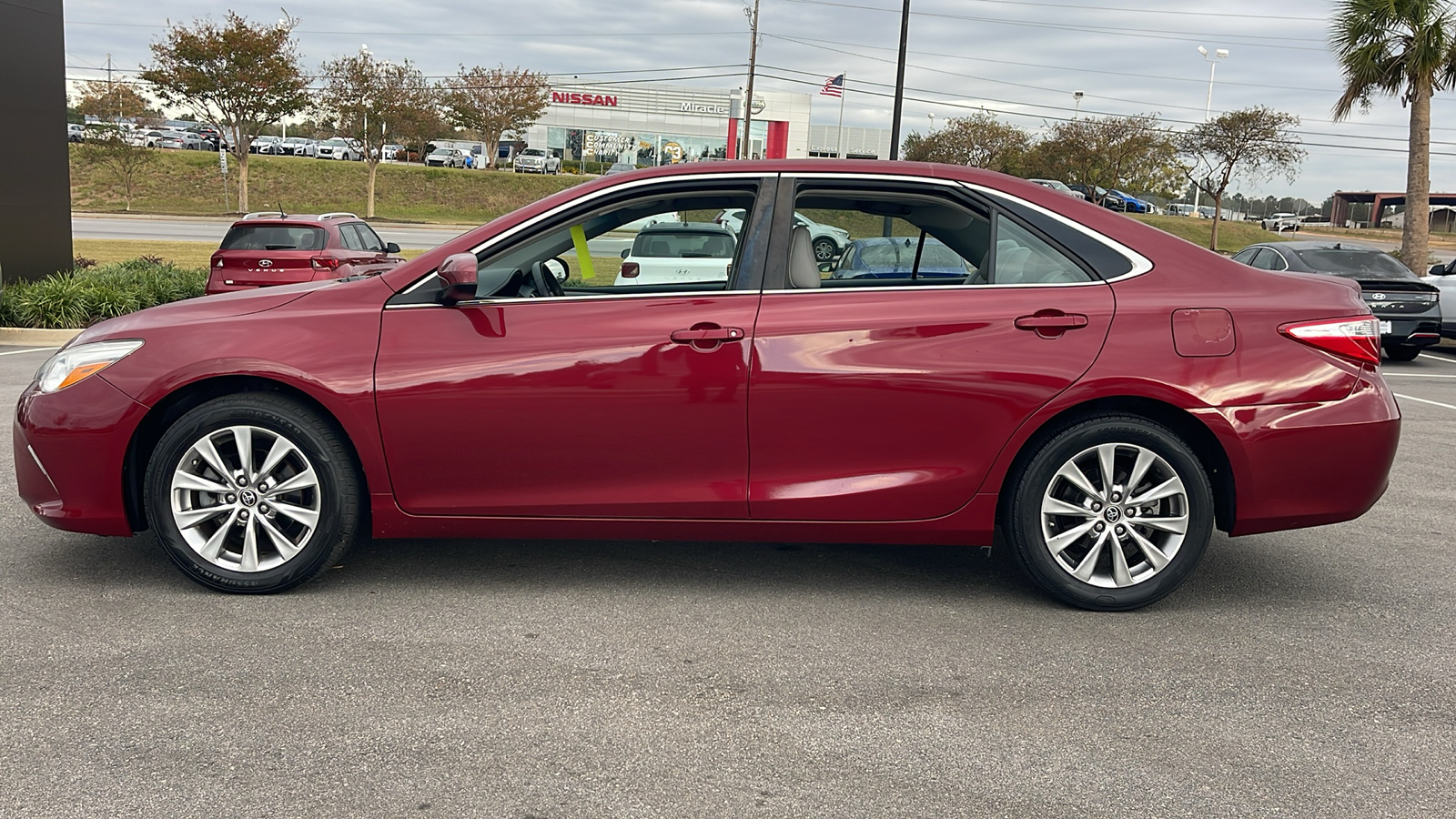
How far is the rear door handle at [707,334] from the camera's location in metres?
4.32

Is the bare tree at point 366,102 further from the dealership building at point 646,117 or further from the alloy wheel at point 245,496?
the alloy wheel at point 245,496

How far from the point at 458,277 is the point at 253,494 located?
1.15m

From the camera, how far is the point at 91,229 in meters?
33.7

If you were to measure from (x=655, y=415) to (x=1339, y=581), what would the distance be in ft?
10.2

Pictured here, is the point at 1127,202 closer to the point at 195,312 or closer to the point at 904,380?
the point at 904,380

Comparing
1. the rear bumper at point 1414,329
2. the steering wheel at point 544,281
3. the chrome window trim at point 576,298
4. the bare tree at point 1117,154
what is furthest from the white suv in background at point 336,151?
the chrome window trim at point 576,298

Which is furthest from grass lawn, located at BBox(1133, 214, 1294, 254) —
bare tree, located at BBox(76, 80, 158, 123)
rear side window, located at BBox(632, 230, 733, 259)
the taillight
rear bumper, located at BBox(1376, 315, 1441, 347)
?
the taillight

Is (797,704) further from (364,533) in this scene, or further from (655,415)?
(364,533)

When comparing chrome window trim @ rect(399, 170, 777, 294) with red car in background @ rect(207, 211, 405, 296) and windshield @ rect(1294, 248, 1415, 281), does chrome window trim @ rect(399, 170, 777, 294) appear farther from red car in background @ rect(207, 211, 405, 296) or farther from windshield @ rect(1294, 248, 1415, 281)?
windshield @ rect(1294, 248, 1415, 281)

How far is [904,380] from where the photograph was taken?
4352 millimetres

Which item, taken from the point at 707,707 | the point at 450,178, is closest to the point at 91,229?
the point at 450,178

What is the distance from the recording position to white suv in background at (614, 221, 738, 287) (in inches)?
179

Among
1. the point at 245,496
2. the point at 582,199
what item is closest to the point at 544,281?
the point at 582,199

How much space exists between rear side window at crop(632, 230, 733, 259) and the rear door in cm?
47
